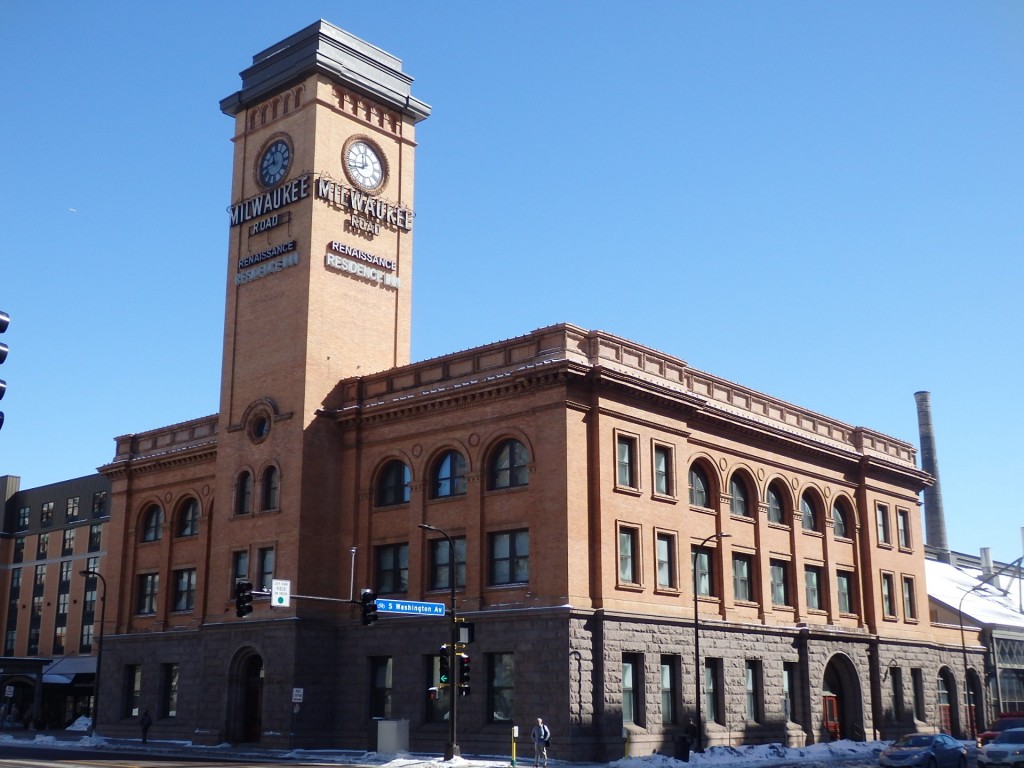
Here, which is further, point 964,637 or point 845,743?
point 964,637

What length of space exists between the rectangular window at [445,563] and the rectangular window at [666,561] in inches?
322

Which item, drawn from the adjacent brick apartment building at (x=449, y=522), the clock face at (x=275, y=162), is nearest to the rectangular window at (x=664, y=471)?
the adjacent brick apartment building at (x=449, y=522)

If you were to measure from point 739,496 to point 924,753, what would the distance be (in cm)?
1746

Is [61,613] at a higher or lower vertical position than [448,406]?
lower

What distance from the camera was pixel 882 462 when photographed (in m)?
63.3

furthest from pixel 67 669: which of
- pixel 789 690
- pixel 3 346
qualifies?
pixel 3 346

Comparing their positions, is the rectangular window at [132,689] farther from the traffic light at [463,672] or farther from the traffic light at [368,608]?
the traffic light at [463,672]

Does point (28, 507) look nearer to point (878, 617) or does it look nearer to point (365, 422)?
point (365, 422)

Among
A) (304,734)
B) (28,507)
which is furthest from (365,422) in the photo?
(28,507)

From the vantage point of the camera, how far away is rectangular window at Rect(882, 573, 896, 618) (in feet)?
205

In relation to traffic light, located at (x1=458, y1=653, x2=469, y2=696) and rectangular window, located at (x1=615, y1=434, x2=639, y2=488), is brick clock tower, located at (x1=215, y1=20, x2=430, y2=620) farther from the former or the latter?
rectangular window, located at (x1=615, y1=434, x2=639, y2=488)

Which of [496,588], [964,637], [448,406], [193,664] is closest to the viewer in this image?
[496,588]

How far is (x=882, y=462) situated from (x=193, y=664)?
37795mm

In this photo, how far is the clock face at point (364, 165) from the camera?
189ft
